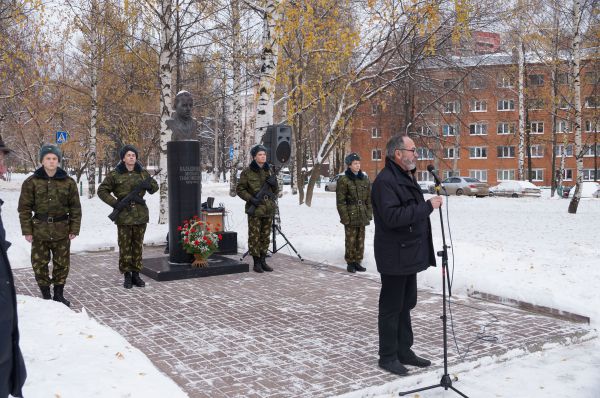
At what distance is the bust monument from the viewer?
385 inches

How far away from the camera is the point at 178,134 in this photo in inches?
385

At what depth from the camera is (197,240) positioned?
9.23 metres

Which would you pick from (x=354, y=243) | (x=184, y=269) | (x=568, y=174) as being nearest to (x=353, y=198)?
(x=354, y=243)

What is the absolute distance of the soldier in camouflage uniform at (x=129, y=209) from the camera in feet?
26.6

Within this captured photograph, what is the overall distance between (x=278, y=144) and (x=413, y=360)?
6954 mm

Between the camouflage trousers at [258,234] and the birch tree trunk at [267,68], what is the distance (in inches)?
136

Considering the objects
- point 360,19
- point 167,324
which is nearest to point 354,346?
point 167,324

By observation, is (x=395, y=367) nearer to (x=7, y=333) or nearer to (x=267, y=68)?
(x=7, y=333)

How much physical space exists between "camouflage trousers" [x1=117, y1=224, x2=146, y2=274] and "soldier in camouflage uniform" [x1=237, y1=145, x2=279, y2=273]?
1.88 meters

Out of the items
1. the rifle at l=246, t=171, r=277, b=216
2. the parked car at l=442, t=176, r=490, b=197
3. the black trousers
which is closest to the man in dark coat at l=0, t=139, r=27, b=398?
the black trousers

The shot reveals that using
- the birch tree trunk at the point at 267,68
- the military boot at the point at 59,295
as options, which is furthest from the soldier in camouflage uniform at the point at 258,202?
the military boot at the point at 59,295

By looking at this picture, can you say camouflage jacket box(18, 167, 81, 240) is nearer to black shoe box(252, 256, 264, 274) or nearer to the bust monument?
the bust monument

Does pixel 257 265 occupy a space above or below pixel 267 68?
below

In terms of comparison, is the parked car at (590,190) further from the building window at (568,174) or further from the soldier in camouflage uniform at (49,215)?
the soldier in camouflage uniform at (49,215)
